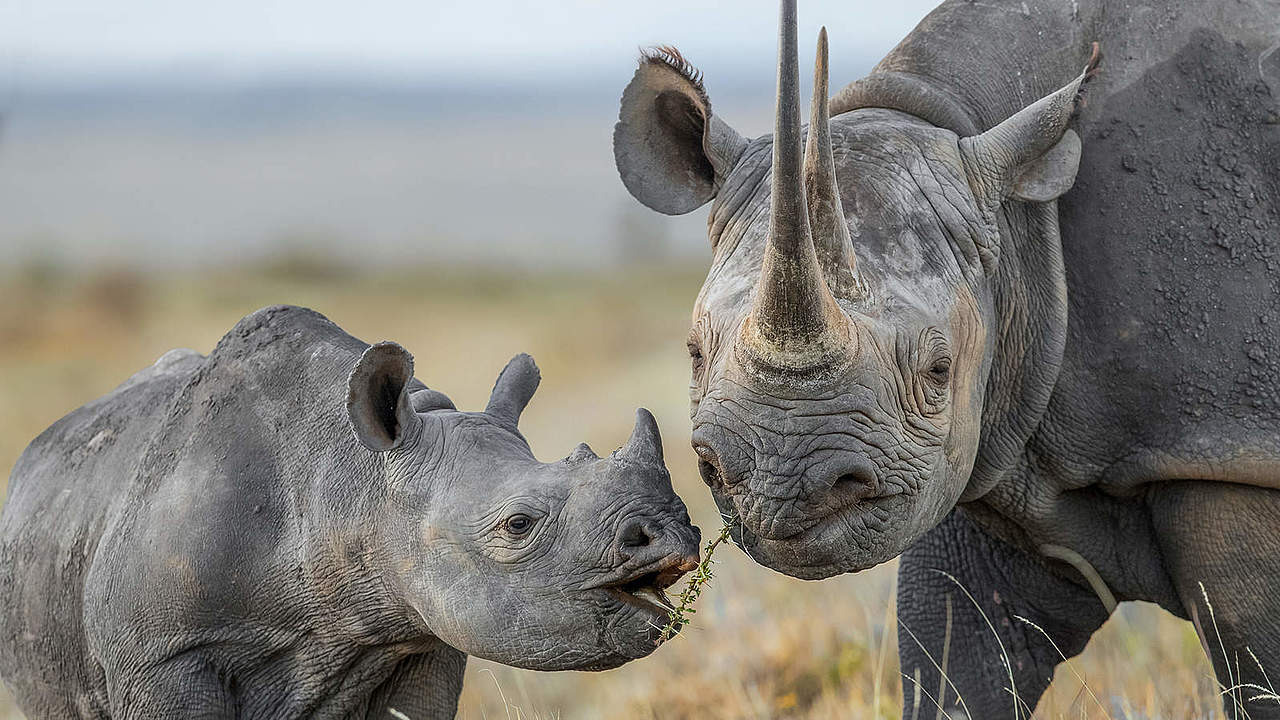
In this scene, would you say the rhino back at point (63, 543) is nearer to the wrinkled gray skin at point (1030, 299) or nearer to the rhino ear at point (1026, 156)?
the wrinkled gray skin at point (1030, 299)

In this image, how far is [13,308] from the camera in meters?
33.3

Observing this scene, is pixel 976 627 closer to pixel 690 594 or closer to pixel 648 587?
pixel 690 594

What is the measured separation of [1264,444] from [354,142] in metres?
151

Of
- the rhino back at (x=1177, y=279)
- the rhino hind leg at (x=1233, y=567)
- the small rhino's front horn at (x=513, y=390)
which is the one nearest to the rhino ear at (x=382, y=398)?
the small rhino's front horn at (x=513, y=390)

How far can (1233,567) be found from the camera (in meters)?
5.05

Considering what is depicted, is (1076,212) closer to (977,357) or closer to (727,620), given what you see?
(977,357)

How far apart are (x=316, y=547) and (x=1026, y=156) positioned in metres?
2.43

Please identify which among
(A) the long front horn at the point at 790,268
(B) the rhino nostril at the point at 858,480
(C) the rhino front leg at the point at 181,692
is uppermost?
(A) the long front horn at the point at 790,268

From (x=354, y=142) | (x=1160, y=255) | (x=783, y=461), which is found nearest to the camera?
(x=783, y=461)

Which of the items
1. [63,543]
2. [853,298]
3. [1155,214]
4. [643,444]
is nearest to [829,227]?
[853,298]

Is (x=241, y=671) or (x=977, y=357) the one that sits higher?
(x=977, y=357)

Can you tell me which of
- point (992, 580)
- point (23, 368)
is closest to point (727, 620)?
point (992, 580)

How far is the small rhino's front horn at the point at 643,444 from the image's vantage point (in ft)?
14.9

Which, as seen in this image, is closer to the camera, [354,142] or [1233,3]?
[1233,3]
